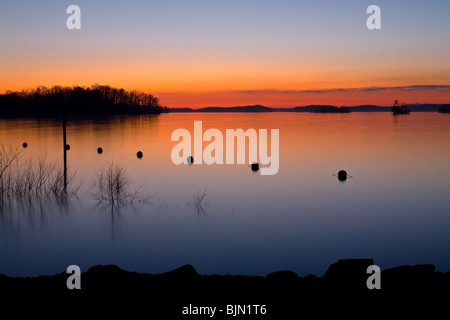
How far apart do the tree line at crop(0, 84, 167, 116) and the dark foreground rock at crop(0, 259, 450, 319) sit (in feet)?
286

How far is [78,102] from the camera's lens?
126375 millimetres

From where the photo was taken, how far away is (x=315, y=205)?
1738 centimetres

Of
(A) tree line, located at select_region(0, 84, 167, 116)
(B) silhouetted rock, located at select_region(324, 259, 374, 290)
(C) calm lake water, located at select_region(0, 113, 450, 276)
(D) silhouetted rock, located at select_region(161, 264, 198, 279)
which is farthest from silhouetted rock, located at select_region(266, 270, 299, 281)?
(A) tree line, located at select_region(0, 84, 167, 116)

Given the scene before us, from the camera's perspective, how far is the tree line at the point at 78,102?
112m

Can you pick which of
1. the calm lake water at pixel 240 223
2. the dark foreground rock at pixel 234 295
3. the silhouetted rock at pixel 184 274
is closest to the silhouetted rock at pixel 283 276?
the dark foreground rock at pixel 234 295

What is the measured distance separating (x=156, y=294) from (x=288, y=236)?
725 centimetres

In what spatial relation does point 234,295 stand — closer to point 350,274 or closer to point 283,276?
point 283,276

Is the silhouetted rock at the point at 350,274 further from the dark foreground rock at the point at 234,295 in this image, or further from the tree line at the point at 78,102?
the tree line at the point at 78,102

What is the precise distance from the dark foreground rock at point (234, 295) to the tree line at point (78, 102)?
87.3 m

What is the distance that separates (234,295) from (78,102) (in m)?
131

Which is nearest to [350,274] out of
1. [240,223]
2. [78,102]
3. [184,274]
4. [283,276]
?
[283,276]

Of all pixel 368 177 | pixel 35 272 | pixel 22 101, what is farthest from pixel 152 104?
pixel 35 272

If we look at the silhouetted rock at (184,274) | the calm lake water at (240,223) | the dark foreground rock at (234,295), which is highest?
the silhouetted rock at (184,274)
